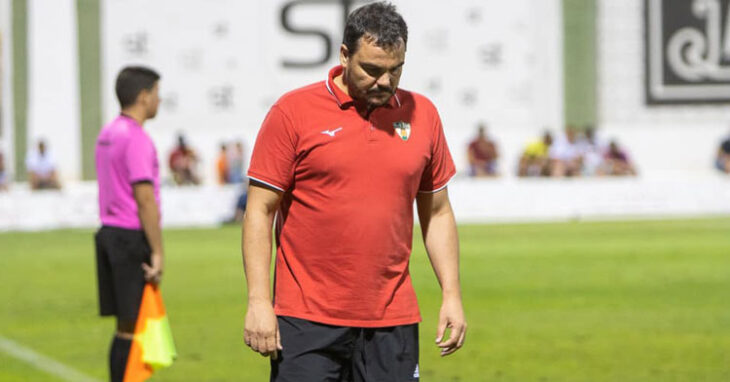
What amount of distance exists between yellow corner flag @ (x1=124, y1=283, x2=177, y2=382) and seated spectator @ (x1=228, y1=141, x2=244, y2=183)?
95.9ft

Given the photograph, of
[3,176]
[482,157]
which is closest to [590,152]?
[482,157]

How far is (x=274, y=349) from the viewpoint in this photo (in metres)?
4.79

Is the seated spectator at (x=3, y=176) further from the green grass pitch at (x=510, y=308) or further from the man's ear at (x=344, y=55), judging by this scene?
the man's ear at (x=344, y=55)

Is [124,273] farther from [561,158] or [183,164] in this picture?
[183,164]

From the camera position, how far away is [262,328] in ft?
15.6

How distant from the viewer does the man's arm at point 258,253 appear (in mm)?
4773

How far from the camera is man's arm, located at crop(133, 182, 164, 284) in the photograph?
24.7 feet

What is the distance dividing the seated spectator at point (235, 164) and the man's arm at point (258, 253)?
32.2 m

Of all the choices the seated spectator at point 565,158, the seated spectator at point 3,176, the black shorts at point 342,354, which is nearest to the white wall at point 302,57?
the seated spectator at point 3,176

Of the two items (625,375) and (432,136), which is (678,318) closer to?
(625,375)

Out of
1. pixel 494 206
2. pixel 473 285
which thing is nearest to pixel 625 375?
pixel 473 285

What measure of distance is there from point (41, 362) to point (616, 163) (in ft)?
90.0

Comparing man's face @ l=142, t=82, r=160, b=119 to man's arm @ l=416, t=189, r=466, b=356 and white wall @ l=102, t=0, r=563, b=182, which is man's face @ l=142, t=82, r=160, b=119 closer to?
man's arm @ l=416, t=189, r=466, b=356

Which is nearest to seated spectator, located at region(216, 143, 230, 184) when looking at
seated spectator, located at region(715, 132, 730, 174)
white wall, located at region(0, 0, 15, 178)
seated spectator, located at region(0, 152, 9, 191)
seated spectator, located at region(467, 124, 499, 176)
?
seated spectator, located at region(0, 152, 9, 191)
